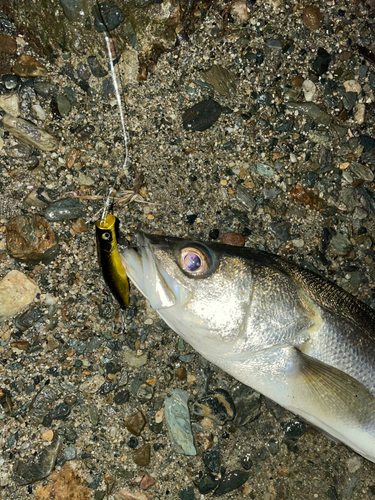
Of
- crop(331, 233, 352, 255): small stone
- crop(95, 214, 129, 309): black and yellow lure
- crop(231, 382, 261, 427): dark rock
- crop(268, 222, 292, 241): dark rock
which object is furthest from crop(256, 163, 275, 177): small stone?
crop(231, 382, 261, 427): dark rock

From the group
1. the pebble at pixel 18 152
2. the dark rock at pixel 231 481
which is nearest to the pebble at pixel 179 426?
the dark rock at pixel 231 481

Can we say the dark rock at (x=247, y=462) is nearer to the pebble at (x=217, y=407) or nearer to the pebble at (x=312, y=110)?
the pebble at (x=217, y=407)

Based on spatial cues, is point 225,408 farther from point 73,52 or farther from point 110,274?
point 73,52

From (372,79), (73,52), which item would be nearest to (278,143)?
(372,79)

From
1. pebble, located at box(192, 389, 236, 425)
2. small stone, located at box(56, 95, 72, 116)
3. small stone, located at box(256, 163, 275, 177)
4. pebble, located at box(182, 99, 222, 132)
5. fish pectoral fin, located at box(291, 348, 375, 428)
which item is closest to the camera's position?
fish pectoral fin, located at box(291, 348, 375, 428)

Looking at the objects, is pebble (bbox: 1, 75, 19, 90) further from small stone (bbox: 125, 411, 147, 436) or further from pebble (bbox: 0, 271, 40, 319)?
small stone (bbox: 125, 411, 147, 436)

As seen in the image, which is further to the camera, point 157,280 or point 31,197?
point 31,197
